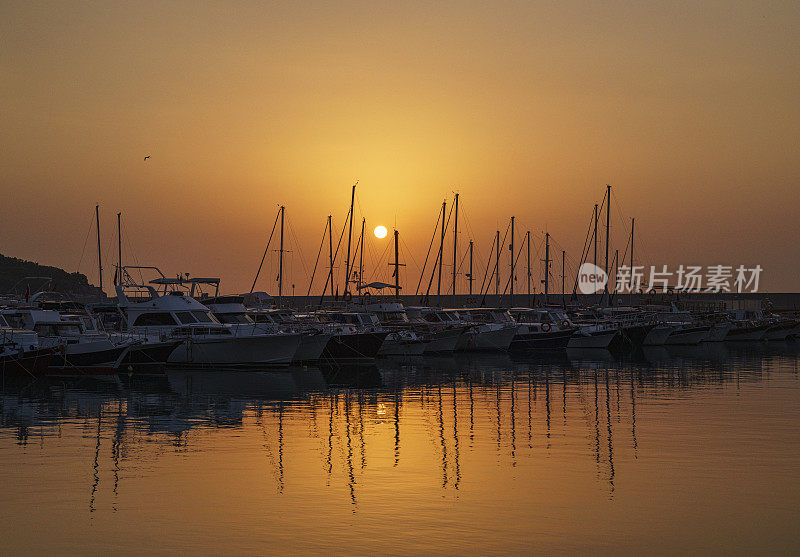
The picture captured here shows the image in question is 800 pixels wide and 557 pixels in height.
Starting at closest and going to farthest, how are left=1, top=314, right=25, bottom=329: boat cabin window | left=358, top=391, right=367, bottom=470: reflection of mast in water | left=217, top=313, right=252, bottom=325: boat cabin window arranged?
left=358, top=391, right=367, bottom=470: reflection of mast in water → left=1, top=314, right=25, bottom=329: boat cabin window → left=217, top=313, right=252, bottom=325: boat cabin window

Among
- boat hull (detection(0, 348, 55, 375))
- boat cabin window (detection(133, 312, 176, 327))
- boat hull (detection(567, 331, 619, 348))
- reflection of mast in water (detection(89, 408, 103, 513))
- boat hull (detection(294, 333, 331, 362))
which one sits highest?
boat cabin window (detection(133, 312, 176, 327))

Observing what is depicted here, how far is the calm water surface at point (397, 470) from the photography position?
47.6 ft

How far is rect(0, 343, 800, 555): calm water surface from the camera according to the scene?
Answer: 14500 millimetres

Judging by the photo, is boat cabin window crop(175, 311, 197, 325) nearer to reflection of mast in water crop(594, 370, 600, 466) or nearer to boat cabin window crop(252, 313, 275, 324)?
boat cabin window crop(252, 313, 275, 324)

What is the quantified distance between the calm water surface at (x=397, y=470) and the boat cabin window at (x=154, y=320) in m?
10.7

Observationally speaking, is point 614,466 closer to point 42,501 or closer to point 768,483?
point 768,483

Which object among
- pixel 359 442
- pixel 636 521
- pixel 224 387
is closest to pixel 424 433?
pixel 359 442

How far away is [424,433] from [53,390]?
56.1ft

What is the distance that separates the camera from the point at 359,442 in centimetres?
2381

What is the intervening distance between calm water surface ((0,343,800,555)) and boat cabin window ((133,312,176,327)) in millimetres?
10729

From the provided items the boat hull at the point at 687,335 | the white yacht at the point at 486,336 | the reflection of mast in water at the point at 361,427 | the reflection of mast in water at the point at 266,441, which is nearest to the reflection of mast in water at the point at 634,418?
the reflection of mast in water at the point at 361,427

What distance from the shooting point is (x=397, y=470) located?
64.7 ft

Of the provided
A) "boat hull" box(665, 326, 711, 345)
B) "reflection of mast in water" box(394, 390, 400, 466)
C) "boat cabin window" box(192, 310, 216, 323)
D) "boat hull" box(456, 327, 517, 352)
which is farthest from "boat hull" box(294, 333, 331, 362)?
"boat hull" box(665, 326, 711, 345)

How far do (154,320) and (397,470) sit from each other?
103 feet
